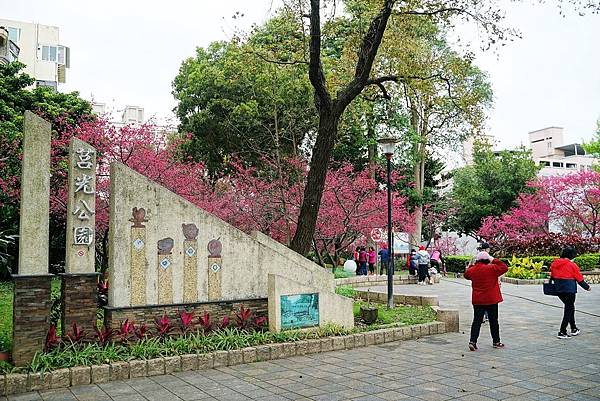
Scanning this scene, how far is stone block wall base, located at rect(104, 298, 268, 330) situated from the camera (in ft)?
24.8

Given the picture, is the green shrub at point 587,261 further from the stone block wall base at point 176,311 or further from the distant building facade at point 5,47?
the distant building facade at point 5,47

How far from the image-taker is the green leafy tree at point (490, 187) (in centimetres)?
3231

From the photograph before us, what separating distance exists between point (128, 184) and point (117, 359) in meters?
2.48

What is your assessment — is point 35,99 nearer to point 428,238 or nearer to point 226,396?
point 226,396

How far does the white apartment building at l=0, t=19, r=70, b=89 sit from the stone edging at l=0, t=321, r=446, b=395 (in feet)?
98.3

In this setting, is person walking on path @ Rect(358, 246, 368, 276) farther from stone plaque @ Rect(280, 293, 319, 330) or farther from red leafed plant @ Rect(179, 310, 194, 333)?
red leafed plant @ Rect(179, 310, 194, 333)

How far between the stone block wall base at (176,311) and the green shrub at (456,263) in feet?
62.4

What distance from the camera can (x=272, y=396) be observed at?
19.7 ft

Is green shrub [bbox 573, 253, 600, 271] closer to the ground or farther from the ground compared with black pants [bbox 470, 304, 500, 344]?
farther from the ground

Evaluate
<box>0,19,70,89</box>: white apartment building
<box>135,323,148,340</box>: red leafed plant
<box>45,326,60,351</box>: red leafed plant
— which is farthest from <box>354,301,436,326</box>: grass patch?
<box>0,19,70,89</box>: white apartment building

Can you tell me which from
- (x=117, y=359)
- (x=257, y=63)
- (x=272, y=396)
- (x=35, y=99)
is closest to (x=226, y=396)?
(x=272, y=396)

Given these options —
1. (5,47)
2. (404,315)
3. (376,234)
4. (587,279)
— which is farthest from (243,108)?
(587,279)

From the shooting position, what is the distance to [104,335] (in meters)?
7.27

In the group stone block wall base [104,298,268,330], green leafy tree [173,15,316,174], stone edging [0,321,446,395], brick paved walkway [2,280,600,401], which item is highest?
green leafy tree [173,15,316,174]
